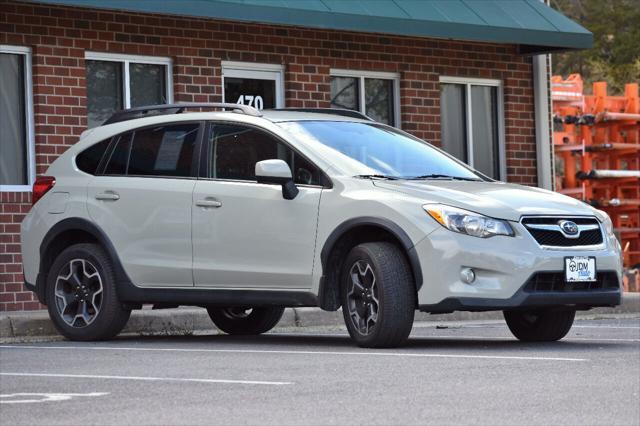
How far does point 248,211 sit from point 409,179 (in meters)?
1.19

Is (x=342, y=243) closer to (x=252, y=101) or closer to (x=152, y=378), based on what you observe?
(x=152, y=378)

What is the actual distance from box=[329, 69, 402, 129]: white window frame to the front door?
25.5 ft

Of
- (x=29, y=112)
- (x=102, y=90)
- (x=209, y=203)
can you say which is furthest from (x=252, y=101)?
(x=209, y=203)

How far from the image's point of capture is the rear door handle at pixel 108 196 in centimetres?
1234

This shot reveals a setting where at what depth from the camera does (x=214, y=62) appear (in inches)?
727

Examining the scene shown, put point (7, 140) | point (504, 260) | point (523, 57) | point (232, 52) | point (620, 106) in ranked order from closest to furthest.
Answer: point (504, 260)
point (7, 140)
point (232, 52)
point (523, 57)
point (620, 106)

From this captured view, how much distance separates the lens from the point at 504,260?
1059cm

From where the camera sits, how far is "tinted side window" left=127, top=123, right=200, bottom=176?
1226 centimetres

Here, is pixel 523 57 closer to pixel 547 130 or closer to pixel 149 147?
pixel 547 130

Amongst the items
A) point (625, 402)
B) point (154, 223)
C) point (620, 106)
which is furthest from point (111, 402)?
point (620, 106)

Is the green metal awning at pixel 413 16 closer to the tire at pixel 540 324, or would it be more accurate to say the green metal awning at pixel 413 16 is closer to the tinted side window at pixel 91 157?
the tinted side window at pixel 91 157

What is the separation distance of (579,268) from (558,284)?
0.18m

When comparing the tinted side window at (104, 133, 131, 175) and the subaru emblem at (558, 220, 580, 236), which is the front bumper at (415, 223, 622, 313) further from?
the tinted side window at (104, 133, 131, 175)

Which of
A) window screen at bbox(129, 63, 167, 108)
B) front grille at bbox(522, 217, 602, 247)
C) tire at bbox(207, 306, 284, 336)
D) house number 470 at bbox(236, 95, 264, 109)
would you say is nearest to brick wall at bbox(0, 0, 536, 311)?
window screen at bbox(129, 63, 167, 108)
